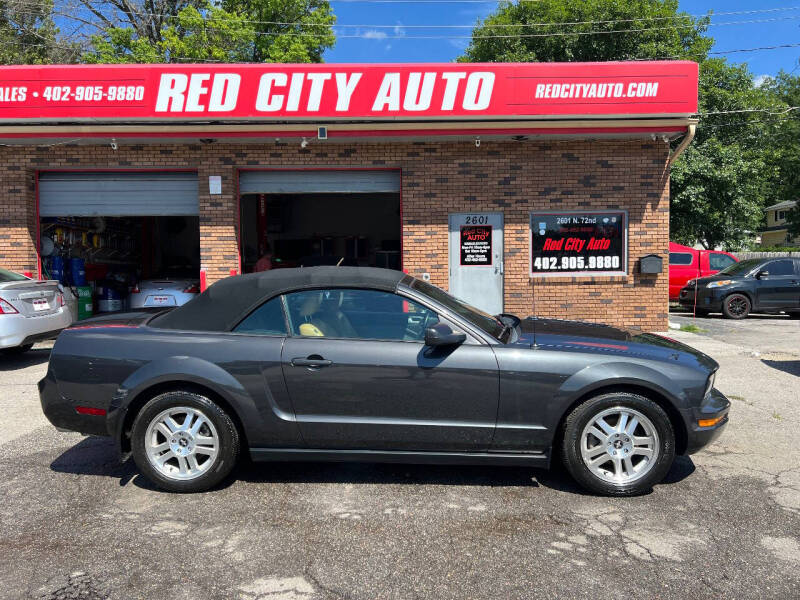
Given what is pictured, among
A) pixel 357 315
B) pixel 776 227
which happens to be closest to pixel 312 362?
pixel 357 315

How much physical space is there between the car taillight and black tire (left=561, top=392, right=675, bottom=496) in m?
7.41

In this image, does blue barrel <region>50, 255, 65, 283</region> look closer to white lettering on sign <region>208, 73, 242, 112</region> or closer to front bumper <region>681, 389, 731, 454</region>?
white lettering on sign <region>208, 73, 242, 112</region>

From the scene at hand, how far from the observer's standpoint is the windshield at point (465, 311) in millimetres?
4184

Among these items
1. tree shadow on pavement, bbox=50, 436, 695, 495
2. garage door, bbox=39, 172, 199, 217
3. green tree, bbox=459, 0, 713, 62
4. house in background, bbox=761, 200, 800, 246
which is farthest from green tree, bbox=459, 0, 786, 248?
house in background, bbox=761, 200, 800, 246

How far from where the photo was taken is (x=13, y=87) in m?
10.5

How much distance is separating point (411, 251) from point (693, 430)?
765cm

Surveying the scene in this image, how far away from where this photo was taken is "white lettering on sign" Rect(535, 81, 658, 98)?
10.5 m

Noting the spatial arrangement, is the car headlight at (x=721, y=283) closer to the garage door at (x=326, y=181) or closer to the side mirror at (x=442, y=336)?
the garage door at (x=326, y=181)

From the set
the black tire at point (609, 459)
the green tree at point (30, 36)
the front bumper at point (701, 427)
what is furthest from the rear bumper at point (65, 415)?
the green tree at point (30, 36)

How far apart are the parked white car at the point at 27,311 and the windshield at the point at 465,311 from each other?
6.17 meters

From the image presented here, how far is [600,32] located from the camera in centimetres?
2469

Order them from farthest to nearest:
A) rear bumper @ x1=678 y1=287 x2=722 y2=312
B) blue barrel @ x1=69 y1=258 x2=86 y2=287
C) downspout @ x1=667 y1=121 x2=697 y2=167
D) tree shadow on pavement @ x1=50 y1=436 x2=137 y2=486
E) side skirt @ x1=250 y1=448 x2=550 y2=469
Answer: rear bumper @ x1=678 y1=287 x2=722 y2=312 < blue barrel @ x1=69 y1=258 x2=86 y2=287 < downspout @ x1=667 y1=121 x2=697 y2=167 < tree shadow on pavement @ x1=50 y1=436 x2=137 y2=486 < side skirt @ x1=250 y1=448 x2=550 y2=469

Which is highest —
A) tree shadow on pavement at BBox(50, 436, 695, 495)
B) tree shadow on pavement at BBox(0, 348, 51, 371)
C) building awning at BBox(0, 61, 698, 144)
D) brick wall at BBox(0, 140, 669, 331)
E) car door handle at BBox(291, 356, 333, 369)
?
building awning at BBox(0, 61, 698, 144)

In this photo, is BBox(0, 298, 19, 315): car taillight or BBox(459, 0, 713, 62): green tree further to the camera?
BBox(459, 0, 713, 62): green tree
